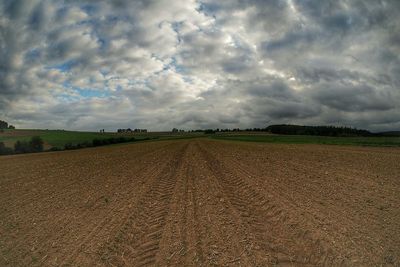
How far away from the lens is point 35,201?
1129cm

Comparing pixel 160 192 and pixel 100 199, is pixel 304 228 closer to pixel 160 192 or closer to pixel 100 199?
pixel 160 192

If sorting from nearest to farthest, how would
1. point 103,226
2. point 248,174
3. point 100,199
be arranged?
1. point 103,226
2. point 100,199
3. point 248,174

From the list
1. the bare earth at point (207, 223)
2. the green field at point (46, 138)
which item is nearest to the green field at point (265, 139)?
the green field at point (46, 138)

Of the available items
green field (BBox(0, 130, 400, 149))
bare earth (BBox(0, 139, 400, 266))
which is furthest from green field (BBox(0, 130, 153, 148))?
bare earth (BBox(0, 139, 400, 266))

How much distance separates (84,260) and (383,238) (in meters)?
6.61

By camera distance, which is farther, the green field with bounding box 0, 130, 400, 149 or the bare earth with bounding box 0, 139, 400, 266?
the green field with bounding box 0, 130, 400, 149

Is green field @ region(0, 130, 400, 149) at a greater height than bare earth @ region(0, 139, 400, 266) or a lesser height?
greater

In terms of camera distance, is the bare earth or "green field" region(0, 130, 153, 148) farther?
"green field" region(0, 130, 153, 148)

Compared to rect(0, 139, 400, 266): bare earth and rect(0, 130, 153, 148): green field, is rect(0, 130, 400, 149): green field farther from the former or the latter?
rect(0, 139, 400, 266): bare earth

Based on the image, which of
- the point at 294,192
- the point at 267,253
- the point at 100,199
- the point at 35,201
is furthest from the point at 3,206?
the point at 294,192

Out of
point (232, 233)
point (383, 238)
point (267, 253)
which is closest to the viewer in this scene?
point (267, 253)

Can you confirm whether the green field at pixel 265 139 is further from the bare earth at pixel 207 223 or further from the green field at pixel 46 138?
the bare earth at pixel 207 223

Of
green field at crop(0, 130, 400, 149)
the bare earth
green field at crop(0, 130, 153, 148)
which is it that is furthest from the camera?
green field at crop(0, 130, 153, 148)

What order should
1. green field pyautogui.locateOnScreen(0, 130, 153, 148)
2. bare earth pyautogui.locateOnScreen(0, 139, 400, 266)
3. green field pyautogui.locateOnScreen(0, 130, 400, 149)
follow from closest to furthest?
bare earth pyautogui.locateOnScreen(0, 139, 400, 266), green field pyautogui.locateOnScreen(0, 130, 400, 149), green field pyautogui.locateOnScreen(0, 130, 153, 148)
